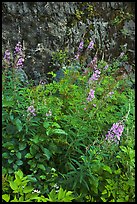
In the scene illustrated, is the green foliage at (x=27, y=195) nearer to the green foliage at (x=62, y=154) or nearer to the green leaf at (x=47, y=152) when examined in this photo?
the green foliage at (x=62, y=154)

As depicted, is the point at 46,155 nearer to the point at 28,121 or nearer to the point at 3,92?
the point at 28,121

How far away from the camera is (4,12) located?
4.28 m

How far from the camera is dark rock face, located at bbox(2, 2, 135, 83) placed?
4355mm

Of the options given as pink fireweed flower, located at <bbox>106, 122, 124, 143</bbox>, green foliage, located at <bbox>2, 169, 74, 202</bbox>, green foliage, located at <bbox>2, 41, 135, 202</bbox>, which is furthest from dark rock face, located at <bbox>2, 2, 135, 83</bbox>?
green foliage, located at <bbox>2, 169, 74, 202</bbox>

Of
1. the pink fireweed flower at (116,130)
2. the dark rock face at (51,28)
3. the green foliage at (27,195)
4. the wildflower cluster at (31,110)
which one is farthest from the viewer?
the dark rock face at (51,28)

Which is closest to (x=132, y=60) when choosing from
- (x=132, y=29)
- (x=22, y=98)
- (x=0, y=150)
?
(x=132, y=29)

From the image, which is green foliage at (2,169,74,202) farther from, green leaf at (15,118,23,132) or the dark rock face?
the dark rock face

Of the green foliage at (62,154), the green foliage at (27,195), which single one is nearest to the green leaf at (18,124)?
the green foliage at (62,154)

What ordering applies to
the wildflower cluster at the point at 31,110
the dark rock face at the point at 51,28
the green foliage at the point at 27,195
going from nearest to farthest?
the green foliage at the point at 27,195
the wildflower cluster at the point at 31,110
the dark rock face at the point at 51,28

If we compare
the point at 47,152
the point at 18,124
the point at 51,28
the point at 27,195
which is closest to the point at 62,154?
the point at 47,152

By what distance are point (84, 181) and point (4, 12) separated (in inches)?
111

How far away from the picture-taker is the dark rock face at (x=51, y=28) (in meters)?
4.36

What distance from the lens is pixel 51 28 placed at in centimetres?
470

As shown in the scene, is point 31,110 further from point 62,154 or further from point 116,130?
point 116,130
